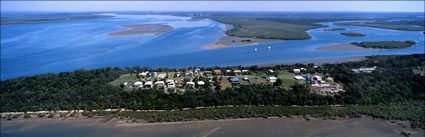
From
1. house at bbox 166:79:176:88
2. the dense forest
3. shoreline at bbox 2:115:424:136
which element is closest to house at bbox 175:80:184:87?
house at bbox 166:79:176:88

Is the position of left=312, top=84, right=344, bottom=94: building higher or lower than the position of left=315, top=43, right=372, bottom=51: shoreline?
lower

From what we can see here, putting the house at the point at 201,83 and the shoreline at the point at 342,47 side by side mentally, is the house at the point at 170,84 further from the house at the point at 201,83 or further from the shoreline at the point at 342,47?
the shoreline at the point at 342,47

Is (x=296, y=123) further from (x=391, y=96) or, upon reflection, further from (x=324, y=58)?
(x=324, y=58)

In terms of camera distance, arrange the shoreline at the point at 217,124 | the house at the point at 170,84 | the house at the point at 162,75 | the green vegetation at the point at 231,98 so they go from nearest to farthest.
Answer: the shoreline at the point at 217,124, the green vegetation at the point at 231,98, the house at the point at 170,84, the house at the point at 162,75

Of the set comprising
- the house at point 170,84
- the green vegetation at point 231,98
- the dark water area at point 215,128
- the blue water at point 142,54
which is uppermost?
the blue water at point 142,54

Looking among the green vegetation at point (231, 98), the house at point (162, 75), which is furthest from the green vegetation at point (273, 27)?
the green vegetation at point (231, 98)

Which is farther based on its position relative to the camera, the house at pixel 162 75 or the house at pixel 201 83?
the house at pixel 162 75

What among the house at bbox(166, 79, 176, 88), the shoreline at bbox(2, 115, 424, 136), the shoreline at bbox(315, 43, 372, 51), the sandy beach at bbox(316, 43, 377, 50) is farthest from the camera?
the sandy beach at bbox(316, 43, 377, 50)

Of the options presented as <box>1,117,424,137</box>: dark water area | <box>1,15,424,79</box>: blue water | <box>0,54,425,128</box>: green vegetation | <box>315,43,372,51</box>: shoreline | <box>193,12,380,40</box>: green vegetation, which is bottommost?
<box>1,117,424,137</box>: dark water area

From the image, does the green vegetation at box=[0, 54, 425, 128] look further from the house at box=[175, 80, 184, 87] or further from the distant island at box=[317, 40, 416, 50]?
the distant island at box=[317, 40, 416, 50]

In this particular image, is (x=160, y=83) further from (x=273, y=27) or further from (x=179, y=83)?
(x=273, y=27)
